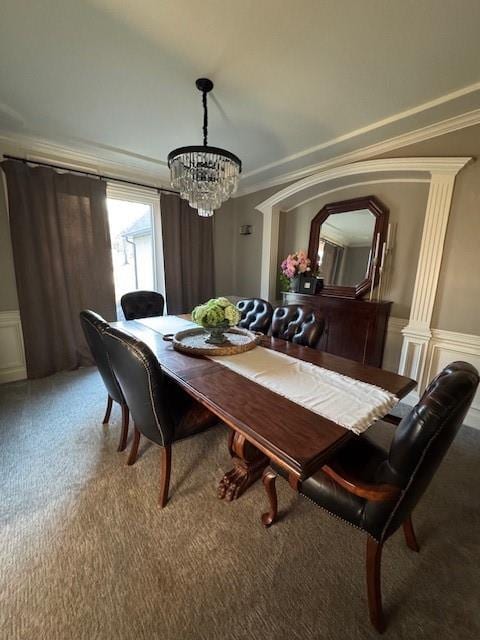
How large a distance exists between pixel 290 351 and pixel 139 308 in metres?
1.93

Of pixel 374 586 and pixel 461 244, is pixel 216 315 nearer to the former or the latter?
pixel 374 586

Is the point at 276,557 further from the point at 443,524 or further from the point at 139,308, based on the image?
the point at 139,308

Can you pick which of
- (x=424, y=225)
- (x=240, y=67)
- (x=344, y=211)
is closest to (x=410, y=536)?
(x=424, y=225)

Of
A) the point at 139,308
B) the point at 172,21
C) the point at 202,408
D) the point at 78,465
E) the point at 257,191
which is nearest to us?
the point at 172,21

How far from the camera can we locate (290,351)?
179 centimetres

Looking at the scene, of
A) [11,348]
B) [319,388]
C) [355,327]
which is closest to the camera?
[319,388]

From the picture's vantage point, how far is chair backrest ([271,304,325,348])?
2.00 metres

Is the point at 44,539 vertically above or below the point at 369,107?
below

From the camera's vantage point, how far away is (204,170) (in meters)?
1.84

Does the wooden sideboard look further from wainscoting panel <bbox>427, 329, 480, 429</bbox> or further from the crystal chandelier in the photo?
the crystal chandelier

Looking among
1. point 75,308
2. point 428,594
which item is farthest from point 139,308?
point 428,594

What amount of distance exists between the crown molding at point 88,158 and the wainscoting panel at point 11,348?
1676mm

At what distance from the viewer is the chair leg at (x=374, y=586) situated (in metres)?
0.94

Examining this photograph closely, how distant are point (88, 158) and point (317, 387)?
11.3 ft
